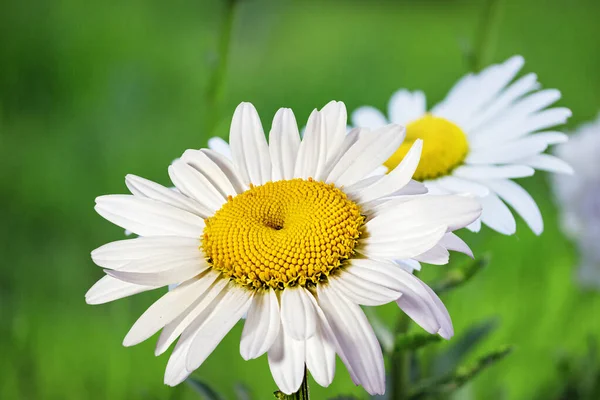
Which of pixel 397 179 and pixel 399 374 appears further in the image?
pixel 399 374

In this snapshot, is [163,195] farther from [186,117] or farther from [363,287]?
[186,117]

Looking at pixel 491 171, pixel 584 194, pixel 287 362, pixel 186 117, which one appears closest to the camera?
pixel 287 362

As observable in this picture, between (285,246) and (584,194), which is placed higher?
(584,194)

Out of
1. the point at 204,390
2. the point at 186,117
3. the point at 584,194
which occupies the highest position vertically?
the point at 186,117

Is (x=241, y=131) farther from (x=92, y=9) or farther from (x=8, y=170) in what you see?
(x=92, y=9)

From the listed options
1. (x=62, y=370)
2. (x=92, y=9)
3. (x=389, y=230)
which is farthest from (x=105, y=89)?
(x=389, y=230)

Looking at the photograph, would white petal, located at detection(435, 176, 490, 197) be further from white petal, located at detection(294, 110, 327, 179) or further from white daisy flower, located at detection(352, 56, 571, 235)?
white petal, located at detection(294, 110, 327, 179)

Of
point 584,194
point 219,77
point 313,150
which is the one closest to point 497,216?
point 313,150
